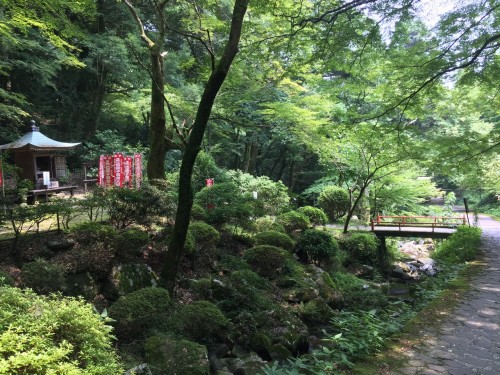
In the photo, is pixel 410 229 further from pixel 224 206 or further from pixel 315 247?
pixel 224 206

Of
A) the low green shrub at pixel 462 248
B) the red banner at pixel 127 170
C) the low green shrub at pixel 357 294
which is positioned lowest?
the low green shrub at pixel 357 294

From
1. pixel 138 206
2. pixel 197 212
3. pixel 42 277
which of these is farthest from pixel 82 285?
pixel 197 212

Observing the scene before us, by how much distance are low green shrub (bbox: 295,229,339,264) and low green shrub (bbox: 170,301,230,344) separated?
5.44 meters

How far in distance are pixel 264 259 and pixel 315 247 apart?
271cm

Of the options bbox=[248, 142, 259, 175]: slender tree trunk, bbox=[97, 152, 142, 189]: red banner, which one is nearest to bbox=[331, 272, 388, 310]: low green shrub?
bbox=[97, 152, 142, 189]: red banner

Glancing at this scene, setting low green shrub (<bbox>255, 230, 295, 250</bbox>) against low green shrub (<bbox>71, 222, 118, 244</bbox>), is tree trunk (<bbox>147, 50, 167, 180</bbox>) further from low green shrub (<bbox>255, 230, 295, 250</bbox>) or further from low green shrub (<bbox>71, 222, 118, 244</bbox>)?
low green shrub (<bbox>255, 230, 295, 250</bbox>)

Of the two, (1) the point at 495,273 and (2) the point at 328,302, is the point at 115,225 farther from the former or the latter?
(1) the point at 495,273

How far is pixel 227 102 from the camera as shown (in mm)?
12094

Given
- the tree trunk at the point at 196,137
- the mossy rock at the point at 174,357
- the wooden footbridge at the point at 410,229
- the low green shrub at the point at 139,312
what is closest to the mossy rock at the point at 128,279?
the tree trunk at the point at 196,137

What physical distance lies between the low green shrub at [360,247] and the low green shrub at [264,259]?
522 cm

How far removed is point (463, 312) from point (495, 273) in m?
3.33

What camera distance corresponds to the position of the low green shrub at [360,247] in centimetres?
1268

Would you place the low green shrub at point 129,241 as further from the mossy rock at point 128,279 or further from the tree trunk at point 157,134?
the tree trunk at point 157,134

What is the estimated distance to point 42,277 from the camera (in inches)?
199
